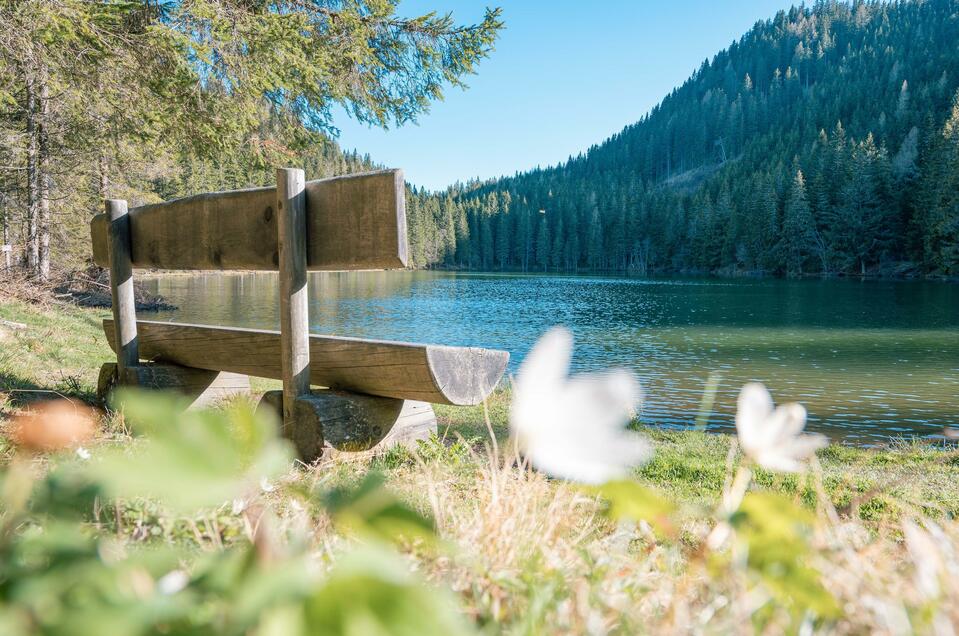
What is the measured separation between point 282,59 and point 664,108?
582ft

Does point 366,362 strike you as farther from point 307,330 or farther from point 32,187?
point 32,187

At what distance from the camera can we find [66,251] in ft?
81.3

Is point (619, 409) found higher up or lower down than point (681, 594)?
higher up

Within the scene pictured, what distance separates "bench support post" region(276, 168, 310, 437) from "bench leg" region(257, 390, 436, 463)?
0.09 meters

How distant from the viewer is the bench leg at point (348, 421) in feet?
9.94

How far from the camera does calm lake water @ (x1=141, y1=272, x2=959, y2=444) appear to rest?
10.8 metres

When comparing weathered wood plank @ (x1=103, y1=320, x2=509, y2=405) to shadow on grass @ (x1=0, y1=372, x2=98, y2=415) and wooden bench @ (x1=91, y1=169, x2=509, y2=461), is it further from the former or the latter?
shadow on grass @ (x1=0, y1=372, x2=98, y2=415)

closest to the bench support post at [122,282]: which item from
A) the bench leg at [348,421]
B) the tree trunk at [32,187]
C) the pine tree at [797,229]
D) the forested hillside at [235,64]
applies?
the bench leg at [348,421]

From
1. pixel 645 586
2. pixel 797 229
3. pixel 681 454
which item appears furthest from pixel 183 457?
pixel 797 229

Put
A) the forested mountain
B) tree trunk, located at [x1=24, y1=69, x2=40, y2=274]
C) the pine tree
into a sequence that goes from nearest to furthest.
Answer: tree trunk, located at [x1=24, y1=69, x2=40, y2=274], the forested mountain, the pine tree

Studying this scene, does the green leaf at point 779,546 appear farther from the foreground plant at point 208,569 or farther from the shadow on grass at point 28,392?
the shadow on grass at point 28,392

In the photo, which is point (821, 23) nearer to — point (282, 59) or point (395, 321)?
point (395, 321)

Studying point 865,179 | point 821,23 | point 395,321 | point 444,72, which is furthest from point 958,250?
point 821,23

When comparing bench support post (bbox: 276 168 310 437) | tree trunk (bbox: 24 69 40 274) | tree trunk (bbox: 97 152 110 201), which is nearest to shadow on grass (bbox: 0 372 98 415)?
bench support post (bbox: 276 168 310 437)
